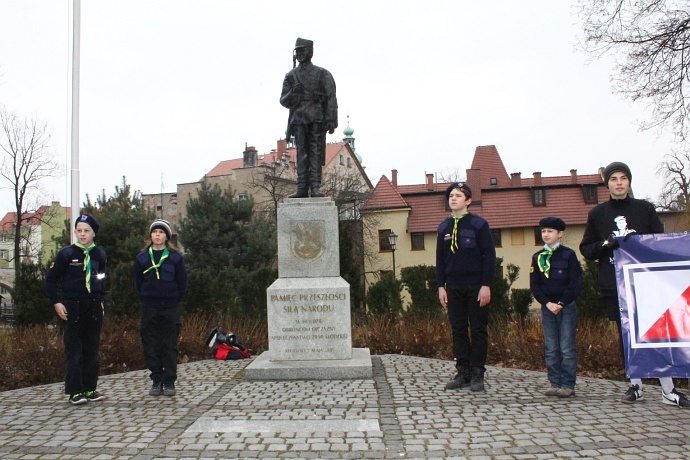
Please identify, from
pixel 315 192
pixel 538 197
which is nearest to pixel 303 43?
pixel 315 192

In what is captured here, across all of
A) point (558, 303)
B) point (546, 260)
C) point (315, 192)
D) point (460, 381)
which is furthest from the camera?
point (315, 192)

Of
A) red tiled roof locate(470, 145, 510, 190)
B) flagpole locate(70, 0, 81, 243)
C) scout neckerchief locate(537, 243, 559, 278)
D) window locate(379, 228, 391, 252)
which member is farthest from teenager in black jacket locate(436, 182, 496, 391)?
red tiled roof locate(470, 145, 510, 190)

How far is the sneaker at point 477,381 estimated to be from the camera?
6.42 meters

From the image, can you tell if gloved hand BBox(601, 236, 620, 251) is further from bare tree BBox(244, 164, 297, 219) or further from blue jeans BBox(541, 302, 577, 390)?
bare tree BBox(244, 164, 297, 219)

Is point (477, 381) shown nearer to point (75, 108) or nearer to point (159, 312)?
point (159, 312)

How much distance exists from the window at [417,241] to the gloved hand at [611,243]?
122 ft

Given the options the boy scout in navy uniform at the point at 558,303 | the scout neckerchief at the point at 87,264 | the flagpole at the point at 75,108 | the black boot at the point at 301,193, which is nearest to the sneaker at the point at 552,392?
the boy scout in navy uniform at the point at 558,303

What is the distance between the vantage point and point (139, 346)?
9.39 m

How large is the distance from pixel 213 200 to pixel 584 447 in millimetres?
27787

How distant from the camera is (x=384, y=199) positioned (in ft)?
144

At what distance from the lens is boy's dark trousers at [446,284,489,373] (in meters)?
6.43

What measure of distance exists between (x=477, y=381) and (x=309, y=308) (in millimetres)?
2349

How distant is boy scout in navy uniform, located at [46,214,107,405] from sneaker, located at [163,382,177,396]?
24.5 inches

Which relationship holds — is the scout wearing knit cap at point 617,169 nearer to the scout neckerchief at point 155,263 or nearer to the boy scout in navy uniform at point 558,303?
the boy scout in navy uniform at point 558,303
